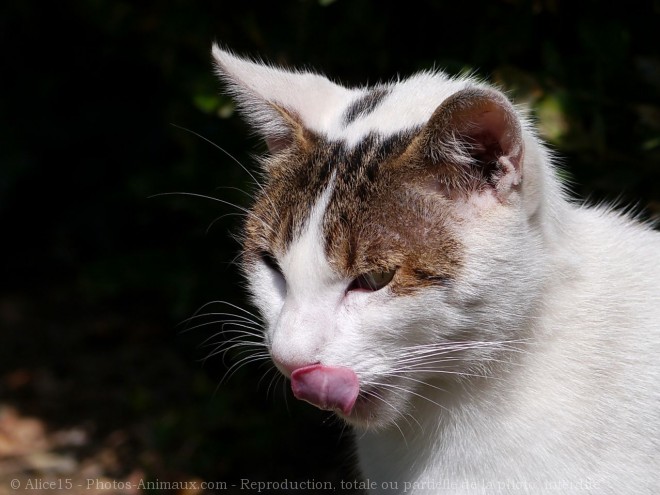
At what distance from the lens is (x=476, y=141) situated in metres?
1.89

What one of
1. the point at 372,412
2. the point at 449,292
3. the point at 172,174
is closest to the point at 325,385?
the point at 372,412

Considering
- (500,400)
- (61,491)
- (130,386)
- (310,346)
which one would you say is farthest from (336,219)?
(130,386)

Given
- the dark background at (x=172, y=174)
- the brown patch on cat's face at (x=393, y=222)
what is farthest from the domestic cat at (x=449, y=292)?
the dark background at (x=172, y=174)

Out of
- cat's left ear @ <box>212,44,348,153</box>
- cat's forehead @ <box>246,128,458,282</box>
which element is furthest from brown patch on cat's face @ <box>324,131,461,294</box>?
cat's left ear @ <box>212,44,348,153</box>

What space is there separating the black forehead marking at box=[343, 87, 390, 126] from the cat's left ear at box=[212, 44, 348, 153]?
0.26 feet

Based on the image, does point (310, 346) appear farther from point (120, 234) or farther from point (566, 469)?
point (120, 234)

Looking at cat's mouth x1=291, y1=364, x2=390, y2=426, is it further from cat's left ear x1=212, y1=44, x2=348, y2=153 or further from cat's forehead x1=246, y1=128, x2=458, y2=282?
cat's left ear x1=212, y1=44, x2=348, y2=153

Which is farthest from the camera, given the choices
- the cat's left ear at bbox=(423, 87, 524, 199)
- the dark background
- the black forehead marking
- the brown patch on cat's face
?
the dark background

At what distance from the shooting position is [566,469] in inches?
79.8

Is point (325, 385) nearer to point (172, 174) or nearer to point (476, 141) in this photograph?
point (476, 141)

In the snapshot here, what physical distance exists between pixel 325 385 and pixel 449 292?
336mm

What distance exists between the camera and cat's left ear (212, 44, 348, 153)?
2.19 metres

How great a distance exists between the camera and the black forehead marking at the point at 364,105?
85.2 inches

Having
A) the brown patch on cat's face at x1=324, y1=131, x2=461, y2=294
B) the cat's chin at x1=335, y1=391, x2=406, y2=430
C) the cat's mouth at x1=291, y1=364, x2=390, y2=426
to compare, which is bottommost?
the cat's chin at x1=335, y1=391, x2=406, y2=430
